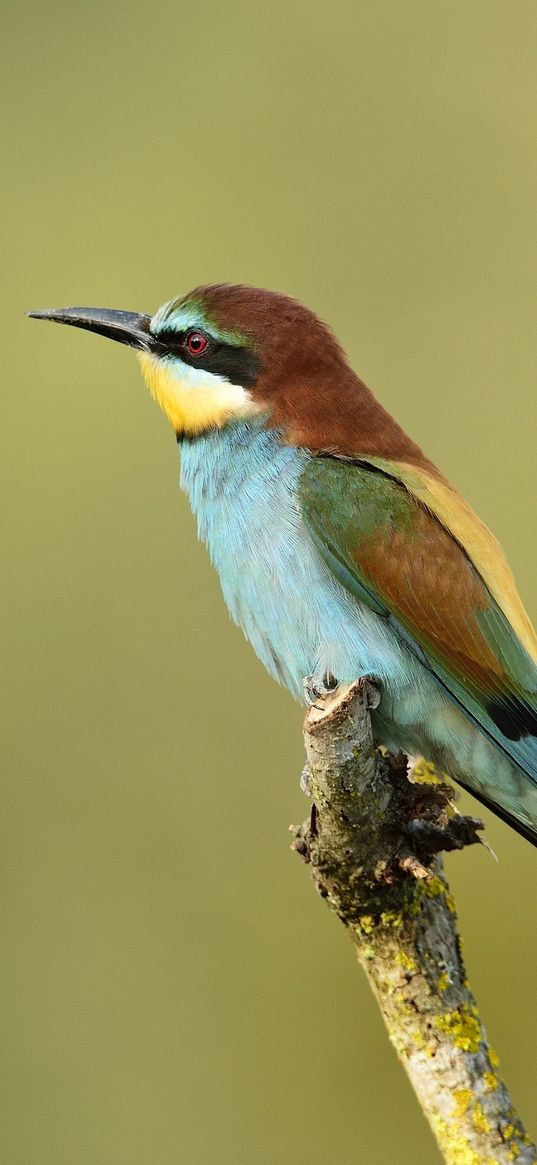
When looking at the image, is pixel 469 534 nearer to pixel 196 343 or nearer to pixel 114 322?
pixel 196 343

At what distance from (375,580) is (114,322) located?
0.86 meters

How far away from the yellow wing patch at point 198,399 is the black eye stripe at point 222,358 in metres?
0.01

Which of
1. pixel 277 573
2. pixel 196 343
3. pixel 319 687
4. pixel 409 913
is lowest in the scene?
pixel 409 913

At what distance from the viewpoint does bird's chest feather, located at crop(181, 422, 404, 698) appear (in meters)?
2.33

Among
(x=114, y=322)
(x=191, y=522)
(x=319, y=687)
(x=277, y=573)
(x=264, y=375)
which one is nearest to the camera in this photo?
(x=319, y=687)

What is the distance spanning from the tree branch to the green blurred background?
58.6 inches

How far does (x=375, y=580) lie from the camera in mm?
2309

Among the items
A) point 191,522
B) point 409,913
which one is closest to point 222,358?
point 409,913

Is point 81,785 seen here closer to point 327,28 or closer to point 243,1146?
point 243,1146

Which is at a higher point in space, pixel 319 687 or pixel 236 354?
pixel 236 354

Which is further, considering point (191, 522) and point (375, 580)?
point (191, 522)

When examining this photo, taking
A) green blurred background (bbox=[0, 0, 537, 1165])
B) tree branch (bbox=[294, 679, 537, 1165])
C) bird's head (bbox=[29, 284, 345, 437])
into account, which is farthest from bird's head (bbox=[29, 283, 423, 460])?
green blurred background (bbox=[0, 0, 537, 1165])

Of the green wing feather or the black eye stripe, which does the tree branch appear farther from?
the black eye stripe

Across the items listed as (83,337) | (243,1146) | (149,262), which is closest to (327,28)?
(149,262)
